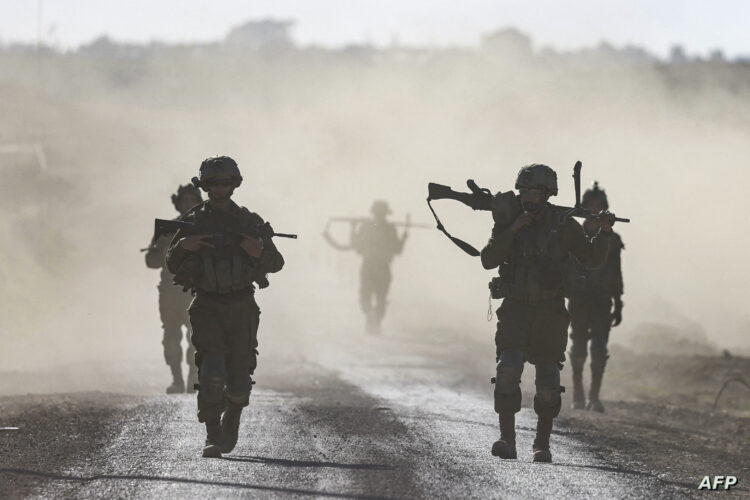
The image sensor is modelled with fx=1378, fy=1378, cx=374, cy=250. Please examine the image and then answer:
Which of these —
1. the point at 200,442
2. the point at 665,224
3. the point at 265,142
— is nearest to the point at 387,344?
the point at 200,442

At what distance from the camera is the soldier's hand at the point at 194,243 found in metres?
8.82

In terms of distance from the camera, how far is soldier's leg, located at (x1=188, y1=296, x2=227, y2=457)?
29.2 ft

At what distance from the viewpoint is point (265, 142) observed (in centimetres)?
7281

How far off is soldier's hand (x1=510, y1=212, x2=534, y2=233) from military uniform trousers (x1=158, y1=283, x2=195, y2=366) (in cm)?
505

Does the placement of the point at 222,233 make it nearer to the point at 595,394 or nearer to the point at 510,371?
the point at 510,371

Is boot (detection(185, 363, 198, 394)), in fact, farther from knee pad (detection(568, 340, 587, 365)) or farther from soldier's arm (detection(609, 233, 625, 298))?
soldier's arm (detection(609, 233, 625, 298))

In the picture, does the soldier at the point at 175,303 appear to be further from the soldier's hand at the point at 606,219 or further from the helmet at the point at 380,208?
the helmet at the point at 380,208

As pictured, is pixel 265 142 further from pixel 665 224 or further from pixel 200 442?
pixel 200 442

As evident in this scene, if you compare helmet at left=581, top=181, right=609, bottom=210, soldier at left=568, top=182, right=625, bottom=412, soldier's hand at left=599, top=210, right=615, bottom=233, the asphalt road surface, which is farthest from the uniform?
soldier's hand at left=599, top=210, right=615, bottom=233

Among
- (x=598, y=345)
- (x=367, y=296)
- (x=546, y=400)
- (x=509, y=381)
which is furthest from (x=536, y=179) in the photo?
(x=367, y=296)

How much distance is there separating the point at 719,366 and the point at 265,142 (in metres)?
55.2

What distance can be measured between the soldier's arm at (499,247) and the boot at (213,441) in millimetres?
2064

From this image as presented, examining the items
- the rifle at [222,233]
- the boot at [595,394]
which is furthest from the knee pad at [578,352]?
the rifle at [222,233]

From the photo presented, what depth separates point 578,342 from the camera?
47.5 ft
